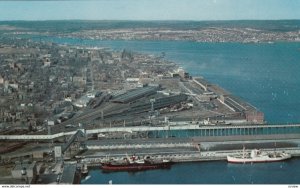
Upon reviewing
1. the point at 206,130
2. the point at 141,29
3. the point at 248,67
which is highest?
the point at 141,29

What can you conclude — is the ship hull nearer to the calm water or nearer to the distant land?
the calm water

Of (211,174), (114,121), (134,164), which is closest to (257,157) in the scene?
(211,174)

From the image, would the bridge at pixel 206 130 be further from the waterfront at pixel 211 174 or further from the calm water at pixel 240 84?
the waterfront at pixel 211 174

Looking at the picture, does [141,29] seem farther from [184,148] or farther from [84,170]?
[84,170]

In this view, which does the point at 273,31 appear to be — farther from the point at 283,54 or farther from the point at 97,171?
the point at 97,171

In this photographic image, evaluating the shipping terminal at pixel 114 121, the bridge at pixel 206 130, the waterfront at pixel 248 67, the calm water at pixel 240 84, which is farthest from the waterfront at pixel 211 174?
the waterfront at pixel 248 67

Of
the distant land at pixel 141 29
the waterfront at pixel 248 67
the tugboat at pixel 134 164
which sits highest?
the distant land at pixel 141 29

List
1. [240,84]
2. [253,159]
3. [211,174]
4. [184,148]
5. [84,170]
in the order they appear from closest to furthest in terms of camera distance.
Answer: [211,174]
[84,170]
[253,159]
[184,148]
[240,84]

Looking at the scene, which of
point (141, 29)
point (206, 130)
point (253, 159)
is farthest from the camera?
point (141, 29)
